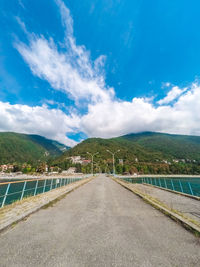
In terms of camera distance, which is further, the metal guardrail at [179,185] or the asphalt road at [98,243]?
the metal guardrail at [179,185]

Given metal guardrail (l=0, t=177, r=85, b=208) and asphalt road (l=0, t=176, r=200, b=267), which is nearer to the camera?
asphalt road (l=0, t=176, r=200, b=267)

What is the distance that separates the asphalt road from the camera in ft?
6.82

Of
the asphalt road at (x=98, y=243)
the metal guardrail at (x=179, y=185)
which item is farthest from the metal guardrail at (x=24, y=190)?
the metal guardrail at (x=179, y=185)

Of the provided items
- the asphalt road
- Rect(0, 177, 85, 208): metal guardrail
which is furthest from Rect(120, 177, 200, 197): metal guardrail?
Rect(0, 177, 85, 208): metal guardrail

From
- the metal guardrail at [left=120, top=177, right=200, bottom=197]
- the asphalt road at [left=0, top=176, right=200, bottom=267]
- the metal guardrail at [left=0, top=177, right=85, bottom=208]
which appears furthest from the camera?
the metal guardrail at [left=120, top=177, right=200, bottom=197]

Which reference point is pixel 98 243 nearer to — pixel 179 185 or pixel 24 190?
pixel 24 190

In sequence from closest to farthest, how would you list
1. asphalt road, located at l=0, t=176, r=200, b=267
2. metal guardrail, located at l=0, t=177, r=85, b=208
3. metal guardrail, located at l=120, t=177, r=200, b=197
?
1. asphalt road, located at l=0, t=176, r=200, b=267
2. metal guardrail, located at l=0, t=177, r=85, b=208
3. metal guardrail, located at l=120, t=177, r=200, b=197

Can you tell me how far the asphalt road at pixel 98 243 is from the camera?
208 centimetres

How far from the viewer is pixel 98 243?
2670 mm

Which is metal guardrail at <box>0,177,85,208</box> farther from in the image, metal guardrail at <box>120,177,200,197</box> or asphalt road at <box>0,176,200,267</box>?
metal guardrail at <box>120,177,200,197</box>

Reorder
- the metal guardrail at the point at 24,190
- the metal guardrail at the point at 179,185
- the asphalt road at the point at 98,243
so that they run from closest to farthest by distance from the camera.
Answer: the asphalt road at the point at 98,243, the metal guardrail at the point at 24,190, the metal guardrail at the point at 179,185

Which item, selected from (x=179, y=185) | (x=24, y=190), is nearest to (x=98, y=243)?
(x=24, y=190)

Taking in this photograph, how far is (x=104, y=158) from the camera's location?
554 feet

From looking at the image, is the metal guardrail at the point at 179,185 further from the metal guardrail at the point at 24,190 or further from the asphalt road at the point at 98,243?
the metal guardrail at the point at 24,190
